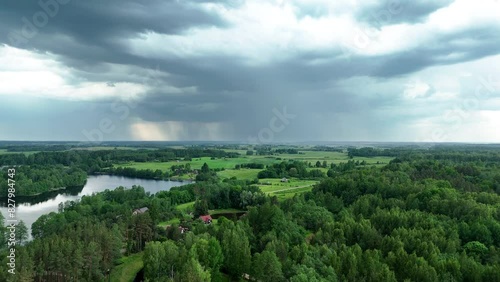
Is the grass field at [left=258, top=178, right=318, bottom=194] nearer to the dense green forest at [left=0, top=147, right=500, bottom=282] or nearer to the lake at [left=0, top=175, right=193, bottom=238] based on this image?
the lake at [left=0, top=175, right=193, bottom=238]

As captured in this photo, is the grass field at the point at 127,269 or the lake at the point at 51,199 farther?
Result: the lake at the point at 51,199

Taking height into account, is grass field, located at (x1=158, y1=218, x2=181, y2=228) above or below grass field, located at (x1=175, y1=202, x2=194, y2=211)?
below

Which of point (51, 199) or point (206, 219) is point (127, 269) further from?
point (51, 199)

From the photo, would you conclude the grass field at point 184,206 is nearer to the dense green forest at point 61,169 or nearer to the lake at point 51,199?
the lake at point 51,199

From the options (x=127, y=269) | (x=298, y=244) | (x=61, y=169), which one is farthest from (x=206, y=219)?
(x=61, y=169)

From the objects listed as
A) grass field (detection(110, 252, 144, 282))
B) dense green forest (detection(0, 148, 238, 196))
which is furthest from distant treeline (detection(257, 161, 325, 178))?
grass field (detection(110, 252, 144, 282))

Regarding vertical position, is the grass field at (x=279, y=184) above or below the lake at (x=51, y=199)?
above

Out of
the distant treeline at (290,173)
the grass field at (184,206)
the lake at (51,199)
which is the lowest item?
the lake at (51,199)

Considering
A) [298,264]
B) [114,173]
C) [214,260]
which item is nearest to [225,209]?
[214,260]

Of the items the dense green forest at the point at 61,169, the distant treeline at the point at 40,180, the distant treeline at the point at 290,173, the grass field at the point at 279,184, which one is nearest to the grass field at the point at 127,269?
the grass field at the point at 279,184
